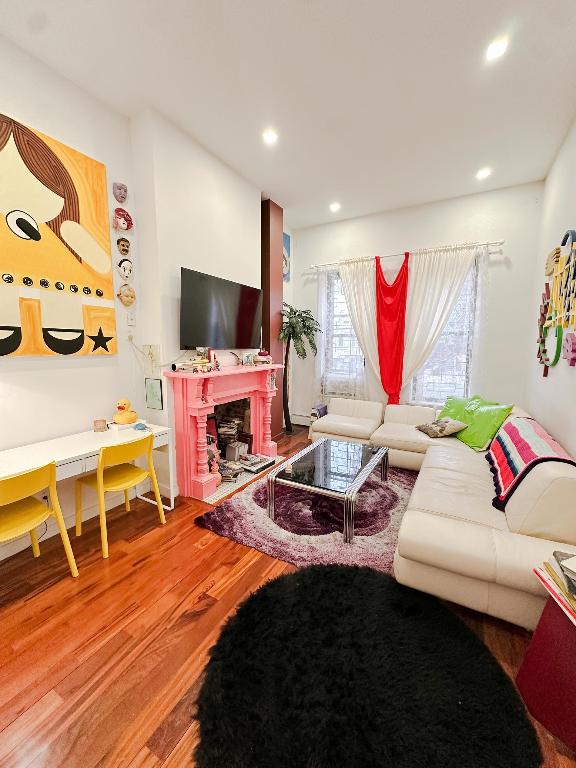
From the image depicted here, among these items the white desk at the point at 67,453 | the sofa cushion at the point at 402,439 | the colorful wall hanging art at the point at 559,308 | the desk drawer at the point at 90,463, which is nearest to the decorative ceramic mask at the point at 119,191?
the white desk at the point at 67,453

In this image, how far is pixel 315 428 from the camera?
3.80 metres

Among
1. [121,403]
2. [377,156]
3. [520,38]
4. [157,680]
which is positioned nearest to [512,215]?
[377,156]

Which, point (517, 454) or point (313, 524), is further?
point (313, 524)

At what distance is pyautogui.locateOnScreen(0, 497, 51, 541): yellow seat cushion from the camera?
1.57 m

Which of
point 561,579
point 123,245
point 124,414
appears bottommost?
point 561,579

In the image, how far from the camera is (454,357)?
395cm

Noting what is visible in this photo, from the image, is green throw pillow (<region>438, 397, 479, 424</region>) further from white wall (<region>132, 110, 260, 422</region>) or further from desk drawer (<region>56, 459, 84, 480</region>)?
desk drawer (<region>56, 459, 84, 480</region>)

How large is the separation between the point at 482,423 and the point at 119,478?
10.4 ft

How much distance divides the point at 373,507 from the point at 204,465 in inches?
58.3

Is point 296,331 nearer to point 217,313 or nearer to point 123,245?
point 217,313

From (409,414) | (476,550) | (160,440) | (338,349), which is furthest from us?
(338,349)

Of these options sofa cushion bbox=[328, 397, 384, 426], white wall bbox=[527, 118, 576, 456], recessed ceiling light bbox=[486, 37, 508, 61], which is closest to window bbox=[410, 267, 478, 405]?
white wall bbox=[527, 118, 576, 456]

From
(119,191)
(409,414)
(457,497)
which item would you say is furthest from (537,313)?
(119,191)

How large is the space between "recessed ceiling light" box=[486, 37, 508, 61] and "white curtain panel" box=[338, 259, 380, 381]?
2.35 metres
